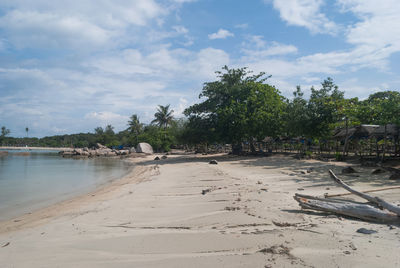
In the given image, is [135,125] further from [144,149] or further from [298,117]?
[298,117]

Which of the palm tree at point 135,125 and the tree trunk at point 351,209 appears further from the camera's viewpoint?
the palm tree at point 135,125

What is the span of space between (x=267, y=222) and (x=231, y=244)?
3.36 feet

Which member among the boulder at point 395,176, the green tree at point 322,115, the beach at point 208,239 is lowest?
the beach at point 208,239

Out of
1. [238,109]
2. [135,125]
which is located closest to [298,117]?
[238,109]

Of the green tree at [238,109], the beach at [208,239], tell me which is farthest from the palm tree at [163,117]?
the beach at [208,239]

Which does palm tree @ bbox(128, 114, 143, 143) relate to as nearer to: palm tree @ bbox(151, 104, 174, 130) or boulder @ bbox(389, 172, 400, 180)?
palm tree @ bbox(151, 104, 174, 130)

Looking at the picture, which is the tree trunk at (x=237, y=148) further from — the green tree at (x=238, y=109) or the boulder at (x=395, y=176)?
the boulder at (x=395, y=176)

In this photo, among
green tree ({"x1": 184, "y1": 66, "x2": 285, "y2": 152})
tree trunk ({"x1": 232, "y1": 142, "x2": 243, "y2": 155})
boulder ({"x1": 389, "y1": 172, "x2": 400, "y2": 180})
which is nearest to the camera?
boulder ({"x1": 389, "y1": 172, "x2": 400, "y2": 180})

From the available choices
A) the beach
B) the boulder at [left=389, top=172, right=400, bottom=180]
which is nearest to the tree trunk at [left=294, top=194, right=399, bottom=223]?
the beach

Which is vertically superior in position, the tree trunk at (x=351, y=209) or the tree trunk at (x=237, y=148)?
the tree trunk at (x=237, y=148)

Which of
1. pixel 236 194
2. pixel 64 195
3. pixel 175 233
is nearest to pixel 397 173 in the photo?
pixel 236 194

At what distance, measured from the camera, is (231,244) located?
11.3 feet

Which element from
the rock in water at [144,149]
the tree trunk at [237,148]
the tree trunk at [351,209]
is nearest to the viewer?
the tree trunk at [351,209]

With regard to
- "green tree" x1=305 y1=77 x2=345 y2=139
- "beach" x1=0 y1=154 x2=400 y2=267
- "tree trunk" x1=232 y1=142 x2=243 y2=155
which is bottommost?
"beach" x1=0 y1=154 x2=400 y2=267
